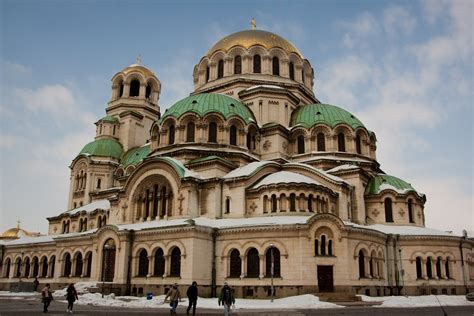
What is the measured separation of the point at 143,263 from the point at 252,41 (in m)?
27.9

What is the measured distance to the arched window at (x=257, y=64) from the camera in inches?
1966

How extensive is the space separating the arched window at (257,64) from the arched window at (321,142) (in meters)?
10.8

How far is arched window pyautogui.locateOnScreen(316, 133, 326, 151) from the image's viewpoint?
43.9 meters

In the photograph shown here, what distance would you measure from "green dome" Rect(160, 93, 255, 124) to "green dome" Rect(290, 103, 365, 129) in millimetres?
5171

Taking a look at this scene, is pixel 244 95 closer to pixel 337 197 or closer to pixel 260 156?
pixel 260 156

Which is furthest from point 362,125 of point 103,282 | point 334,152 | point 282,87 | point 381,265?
point 103,282

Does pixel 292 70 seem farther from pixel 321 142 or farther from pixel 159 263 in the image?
pixel 159 263

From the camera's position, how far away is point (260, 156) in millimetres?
43656

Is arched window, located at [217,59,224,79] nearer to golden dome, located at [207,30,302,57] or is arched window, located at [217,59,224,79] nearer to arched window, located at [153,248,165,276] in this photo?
golden dome, located at [207,30,302,57]

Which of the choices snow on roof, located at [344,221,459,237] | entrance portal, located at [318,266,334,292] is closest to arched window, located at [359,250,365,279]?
entrance portal, located at [318,266,334,292]

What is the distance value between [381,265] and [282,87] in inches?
834

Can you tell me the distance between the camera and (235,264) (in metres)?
32.8

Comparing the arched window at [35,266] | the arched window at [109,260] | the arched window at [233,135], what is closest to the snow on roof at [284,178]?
the arched window at [233,135]

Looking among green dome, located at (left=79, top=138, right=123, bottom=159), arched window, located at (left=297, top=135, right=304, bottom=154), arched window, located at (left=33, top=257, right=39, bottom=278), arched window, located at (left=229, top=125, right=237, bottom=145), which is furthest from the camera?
green dome, located at (left=79, top=138, right=123, bottom=159)
